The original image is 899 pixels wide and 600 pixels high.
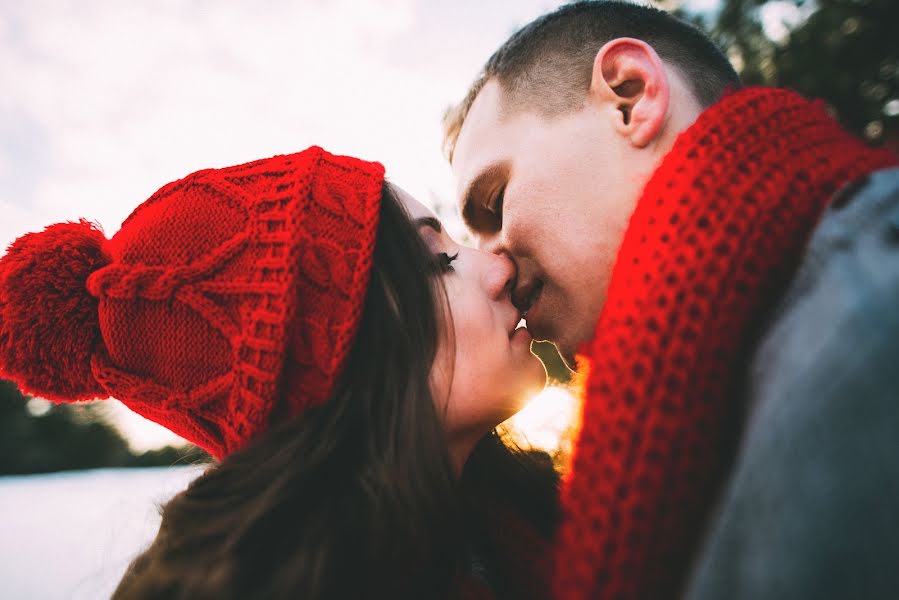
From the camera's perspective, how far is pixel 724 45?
16.9 ft

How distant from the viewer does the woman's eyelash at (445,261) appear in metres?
1.61

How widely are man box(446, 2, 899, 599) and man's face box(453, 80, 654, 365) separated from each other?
0.55 m

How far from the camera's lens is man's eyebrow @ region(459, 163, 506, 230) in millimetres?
1842

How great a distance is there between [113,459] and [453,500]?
53.9 feet

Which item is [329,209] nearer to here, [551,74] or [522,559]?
[551,74]

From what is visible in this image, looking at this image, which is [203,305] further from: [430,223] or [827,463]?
[827,463]

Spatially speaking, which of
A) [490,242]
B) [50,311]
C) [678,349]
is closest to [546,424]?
[490,242]

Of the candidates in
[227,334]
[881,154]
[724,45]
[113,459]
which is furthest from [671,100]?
[113,459]

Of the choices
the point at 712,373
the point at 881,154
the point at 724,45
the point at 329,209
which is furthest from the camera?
the point at 724,45

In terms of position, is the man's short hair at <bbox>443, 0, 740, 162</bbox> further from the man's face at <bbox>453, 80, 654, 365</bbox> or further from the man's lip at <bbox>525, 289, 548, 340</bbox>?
the man's lip at <bbox>525, 289, 548, 340</bbox>

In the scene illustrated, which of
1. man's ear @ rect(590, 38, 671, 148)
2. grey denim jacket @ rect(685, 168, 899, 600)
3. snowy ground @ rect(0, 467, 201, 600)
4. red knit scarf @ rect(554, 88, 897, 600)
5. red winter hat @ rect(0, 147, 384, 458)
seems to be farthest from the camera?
snowy ground @ rect(0, 467, 201, 600)

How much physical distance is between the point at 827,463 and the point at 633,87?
4.54 ft

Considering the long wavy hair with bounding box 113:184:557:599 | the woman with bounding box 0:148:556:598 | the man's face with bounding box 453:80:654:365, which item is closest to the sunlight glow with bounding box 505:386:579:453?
the man's face with bounding box 453:80:654:365

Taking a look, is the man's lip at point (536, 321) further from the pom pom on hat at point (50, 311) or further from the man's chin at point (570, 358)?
the pom pom on hat at point (50, 311)
